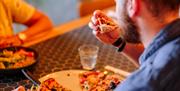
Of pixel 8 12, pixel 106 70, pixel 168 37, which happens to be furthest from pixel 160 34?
pixel 8 12

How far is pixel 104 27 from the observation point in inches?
56.1

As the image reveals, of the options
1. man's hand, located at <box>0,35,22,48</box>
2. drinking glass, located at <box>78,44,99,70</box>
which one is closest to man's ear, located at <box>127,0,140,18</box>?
drinking glass, located at <box>78,44,99,70</box>

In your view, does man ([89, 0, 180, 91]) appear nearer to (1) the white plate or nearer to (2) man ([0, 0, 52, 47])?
(1) the white plate

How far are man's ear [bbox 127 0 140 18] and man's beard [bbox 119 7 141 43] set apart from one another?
3 centimetres

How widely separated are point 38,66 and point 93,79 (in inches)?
11.3

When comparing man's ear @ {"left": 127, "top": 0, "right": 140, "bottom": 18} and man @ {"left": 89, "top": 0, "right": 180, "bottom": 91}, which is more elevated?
man's ear @ {"left": 127, "top": 0, "right": 140, "bottom": 18}

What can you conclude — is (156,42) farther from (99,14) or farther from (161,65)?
(99,14)

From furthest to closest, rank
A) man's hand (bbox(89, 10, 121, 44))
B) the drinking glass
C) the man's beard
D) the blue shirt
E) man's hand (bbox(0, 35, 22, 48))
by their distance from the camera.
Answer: man's hand (bbox(0, 35, 22, 48)) < the drinking glass < man's hand (bbox(89, 10, 121, 44)) < the man's beard < the blue shirt

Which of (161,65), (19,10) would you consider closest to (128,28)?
(161,65)

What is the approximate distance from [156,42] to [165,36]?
0.03 meters

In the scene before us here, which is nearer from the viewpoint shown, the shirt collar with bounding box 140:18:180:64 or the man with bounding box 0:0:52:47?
the shirt collar with bounding box 140:18:180:64

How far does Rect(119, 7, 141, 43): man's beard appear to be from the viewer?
3.57 ft

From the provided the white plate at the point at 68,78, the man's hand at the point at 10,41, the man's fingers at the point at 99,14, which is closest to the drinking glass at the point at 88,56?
the white plate at the point at 68,78

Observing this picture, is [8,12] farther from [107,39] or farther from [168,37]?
[168,37]
